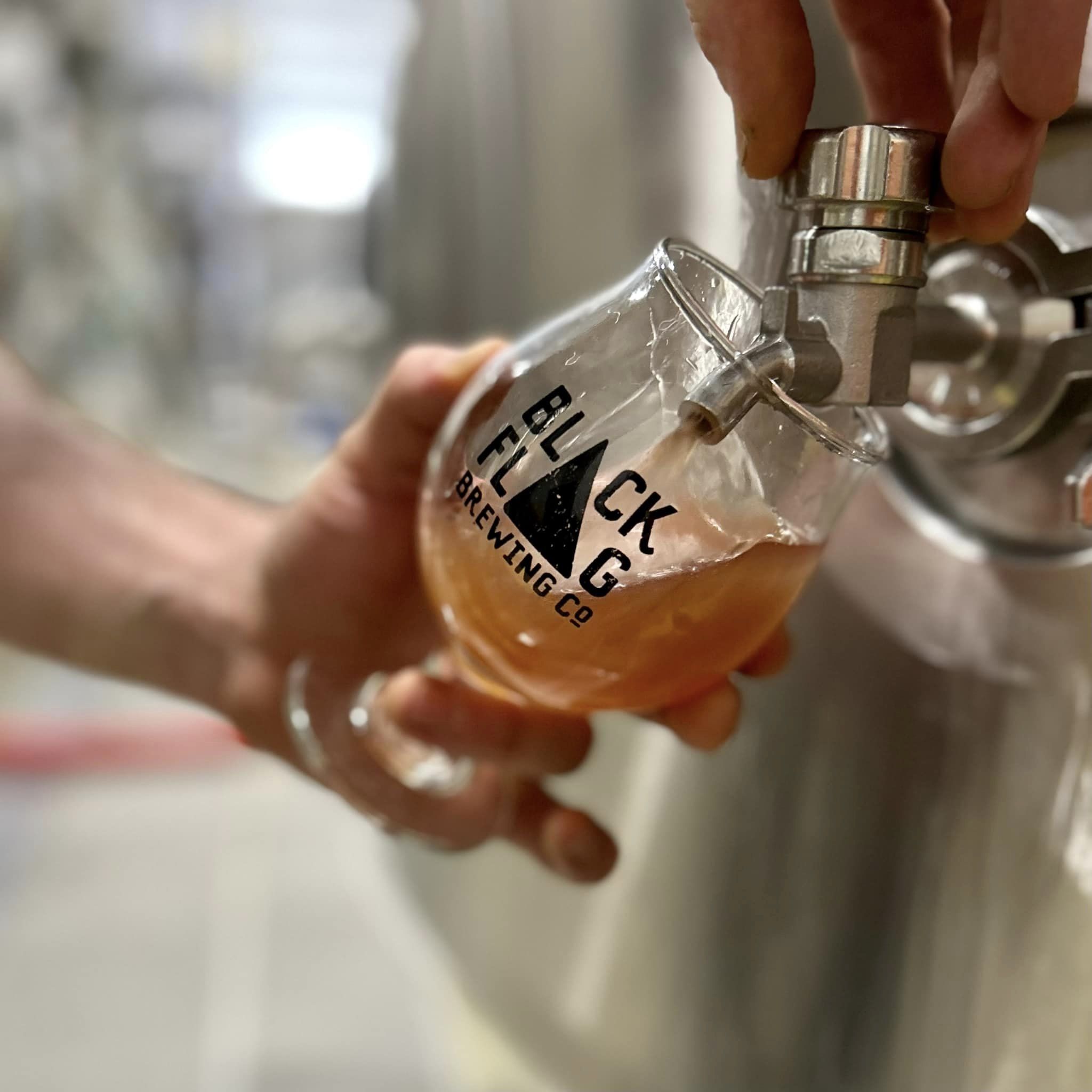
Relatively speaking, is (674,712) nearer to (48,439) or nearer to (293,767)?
Result: (293,767)

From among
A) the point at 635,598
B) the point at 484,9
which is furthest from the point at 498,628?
the point at 484,9

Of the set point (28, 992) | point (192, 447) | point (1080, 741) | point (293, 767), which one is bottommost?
point (192, 447)

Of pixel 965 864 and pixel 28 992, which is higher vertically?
pixel 965 864

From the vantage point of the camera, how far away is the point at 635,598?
0.18 metres

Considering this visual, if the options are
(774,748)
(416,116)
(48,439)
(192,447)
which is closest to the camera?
(774,748)

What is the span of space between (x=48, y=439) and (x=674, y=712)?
277mm

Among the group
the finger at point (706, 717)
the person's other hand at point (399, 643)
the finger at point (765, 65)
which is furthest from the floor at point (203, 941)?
the finger at point (765, 65)

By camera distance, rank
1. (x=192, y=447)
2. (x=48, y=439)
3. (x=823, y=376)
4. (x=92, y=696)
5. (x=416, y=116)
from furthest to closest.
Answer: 1. (x=192, y=447)
2. (x=92, y=696)
3. (x=416, y=116)
4. (x=48, y=439)
5. (x=823, y=376)

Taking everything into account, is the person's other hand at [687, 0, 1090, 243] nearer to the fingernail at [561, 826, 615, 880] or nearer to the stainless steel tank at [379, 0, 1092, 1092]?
the stainless steel tank at [379, 0, 1092, 1092]

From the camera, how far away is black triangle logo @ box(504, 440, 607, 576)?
0.18 m

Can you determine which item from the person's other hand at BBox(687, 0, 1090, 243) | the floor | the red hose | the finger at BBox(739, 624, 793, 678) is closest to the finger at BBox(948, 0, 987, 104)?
the person's other hand at BBox(687, 0, 1090, 243)

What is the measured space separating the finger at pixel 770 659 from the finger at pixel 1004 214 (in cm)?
10

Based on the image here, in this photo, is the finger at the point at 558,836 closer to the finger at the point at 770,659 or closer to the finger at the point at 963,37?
the finger at the point at 770,659

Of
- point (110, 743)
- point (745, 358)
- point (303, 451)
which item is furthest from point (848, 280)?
point (303, 451)
